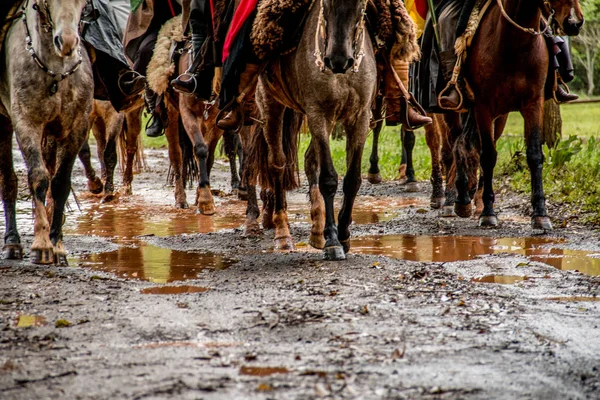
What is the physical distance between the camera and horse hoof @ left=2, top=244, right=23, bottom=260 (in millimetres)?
7652

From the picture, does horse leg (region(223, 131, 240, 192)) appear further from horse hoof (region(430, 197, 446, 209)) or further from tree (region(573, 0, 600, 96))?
tree (region(573, 0, 600, 96))

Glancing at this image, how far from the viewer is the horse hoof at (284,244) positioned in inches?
333

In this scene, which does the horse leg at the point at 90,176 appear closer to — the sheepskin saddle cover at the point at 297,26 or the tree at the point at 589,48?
the sheepskin saddle cover at the point at 297,26

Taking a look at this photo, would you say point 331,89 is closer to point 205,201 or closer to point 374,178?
point 205,201

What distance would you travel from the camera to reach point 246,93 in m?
8.20

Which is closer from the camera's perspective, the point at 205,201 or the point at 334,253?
the point at 334,253

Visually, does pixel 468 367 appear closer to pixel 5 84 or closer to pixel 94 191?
pixel 5 84

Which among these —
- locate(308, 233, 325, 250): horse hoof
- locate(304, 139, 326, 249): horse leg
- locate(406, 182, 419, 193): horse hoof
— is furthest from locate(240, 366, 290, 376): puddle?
locate(406, 182, 419, 193): horse hoof

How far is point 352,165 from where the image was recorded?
7.45m

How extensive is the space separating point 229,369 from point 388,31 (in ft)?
13.9

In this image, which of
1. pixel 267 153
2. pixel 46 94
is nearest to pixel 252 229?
pixel 267 153

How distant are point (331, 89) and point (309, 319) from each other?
259 cm

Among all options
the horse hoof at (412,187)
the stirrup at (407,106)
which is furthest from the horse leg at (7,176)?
the horse hoof at (412,187)

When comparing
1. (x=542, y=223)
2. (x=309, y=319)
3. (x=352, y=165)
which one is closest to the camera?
(x=309, y=319)
